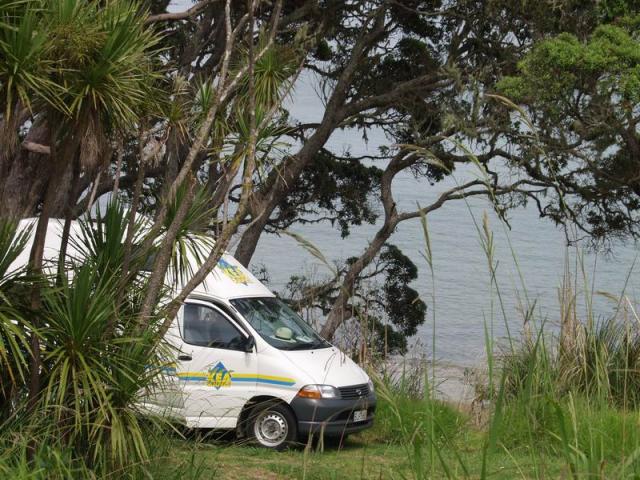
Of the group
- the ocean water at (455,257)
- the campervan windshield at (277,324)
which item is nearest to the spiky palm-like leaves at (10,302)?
the campervan windshield at (277,324)

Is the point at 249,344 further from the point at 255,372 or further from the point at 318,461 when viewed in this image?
the point at 318,461

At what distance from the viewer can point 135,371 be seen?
585 centimetres

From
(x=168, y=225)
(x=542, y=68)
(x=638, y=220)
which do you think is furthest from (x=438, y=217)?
(x=168, y=225)

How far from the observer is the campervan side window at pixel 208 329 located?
34.9 ft

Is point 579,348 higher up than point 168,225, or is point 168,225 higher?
point 168,225

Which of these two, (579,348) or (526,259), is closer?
(579,348)

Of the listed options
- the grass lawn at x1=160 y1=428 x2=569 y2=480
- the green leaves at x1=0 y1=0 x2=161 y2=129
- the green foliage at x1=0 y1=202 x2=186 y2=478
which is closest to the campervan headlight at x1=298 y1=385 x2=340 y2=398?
the grass lawn at x1=160 y1=428 x2=569 y2=480

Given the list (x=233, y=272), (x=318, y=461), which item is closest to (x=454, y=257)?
(x=233, y=272)

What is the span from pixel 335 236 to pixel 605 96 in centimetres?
2993

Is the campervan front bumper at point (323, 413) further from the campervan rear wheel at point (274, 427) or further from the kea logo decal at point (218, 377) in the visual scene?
the kea logo decal at point (218, 377)

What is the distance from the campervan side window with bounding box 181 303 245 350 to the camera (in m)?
10.6

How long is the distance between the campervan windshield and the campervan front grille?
682mm

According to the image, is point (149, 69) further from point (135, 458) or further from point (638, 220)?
point (638, 220)

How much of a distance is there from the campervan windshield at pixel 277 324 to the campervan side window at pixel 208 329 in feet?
0.66
